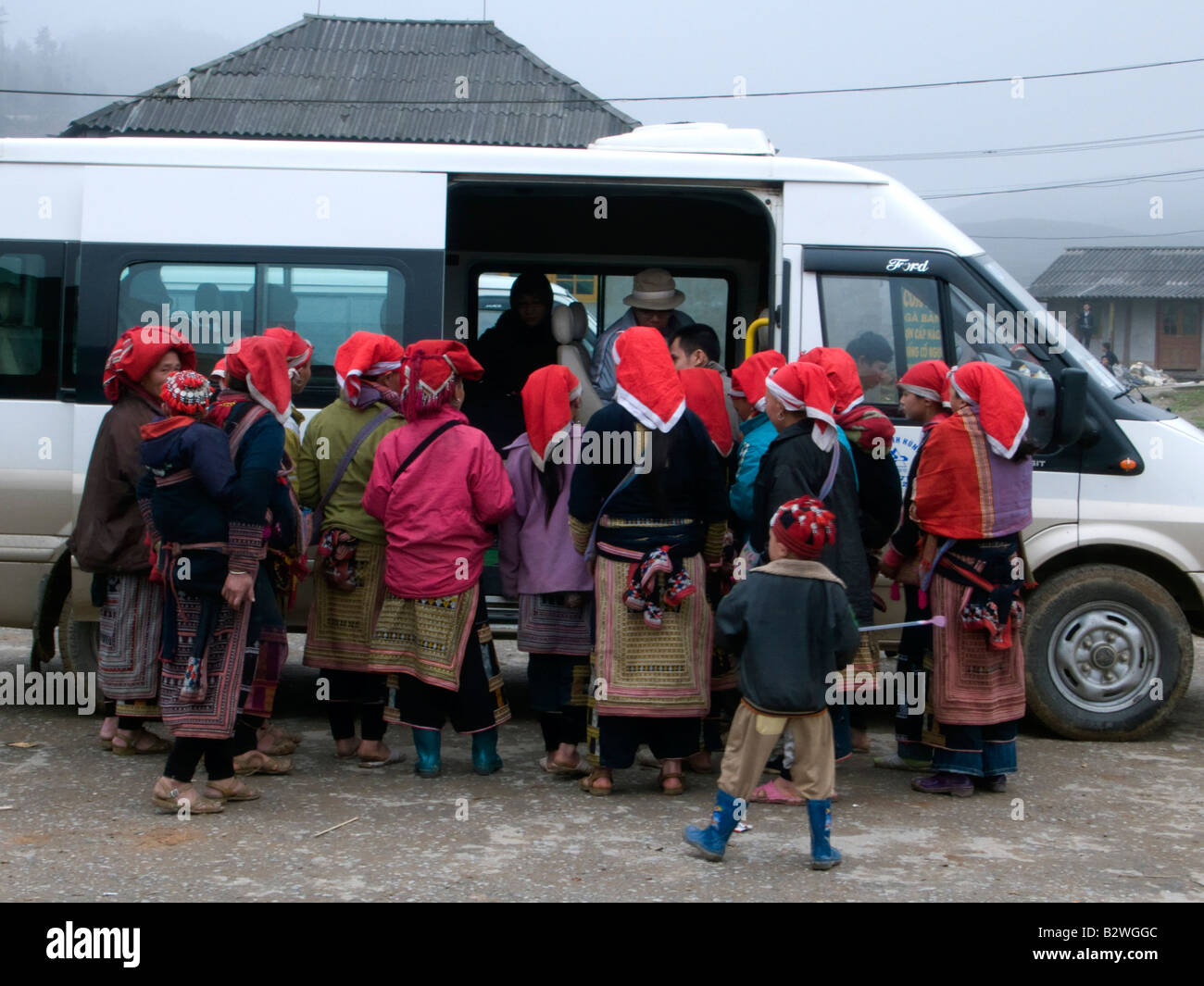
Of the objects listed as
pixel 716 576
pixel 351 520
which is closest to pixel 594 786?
pixel 716 576

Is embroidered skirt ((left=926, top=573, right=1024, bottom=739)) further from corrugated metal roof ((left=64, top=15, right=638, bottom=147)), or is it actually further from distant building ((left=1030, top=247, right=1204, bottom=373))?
distant building ((left=1030, top=247, right=1204, bottom=373))

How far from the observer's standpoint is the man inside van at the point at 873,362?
254 inches

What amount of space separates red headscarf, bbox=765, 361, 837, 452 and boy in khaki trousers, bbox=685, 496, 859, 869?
71 cm

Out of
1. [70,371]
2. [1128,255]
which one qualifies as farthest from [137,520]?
[1128,255]

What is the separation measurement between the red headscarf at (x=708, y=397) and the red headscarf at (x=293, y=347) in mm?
1645

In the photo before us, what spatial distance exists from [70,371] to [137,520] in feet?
3.68

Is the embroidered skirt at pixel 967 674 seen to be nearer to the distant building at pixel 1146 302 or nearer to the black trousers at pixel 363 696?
the black trousers at pixel 363 696

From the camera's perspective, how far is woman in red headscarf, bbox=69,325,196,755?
5.72m

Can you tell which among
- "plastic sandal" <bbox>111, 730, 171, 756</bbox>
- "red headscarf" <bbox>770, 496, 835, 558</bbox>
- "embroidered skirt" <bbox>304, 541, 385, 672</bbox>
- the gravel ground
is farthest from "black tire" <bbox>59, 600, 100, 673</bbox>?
"red headscarf" <bbox>770, 496, 835, 558</bbox>

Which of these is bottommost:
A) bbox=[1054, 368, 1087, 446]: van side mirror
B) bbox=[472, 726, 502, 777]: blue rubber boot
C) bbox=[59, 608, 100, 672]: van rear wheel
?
bbox=[472, 726, 502, 777]: blue rubber boot

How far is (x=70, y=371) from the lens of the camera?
6.47m
